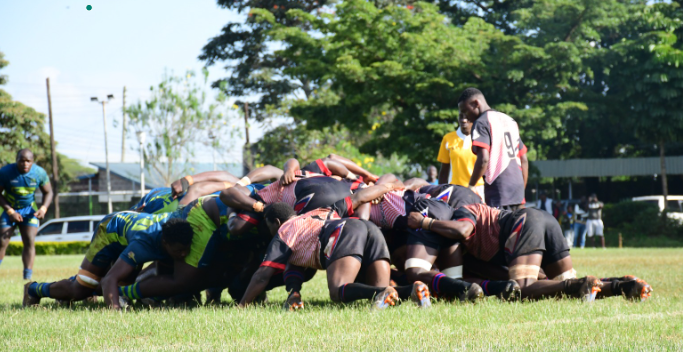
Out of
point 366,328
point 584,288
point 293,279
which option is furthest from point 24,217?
point 584,288

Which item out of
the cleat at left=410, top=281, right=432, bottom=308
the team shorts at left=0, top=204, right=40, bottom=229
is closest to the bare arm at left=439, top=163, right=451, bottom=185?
the cleat at left=410, top=281, right=432, bottom=308

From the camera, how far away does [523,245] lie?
6.39 meters

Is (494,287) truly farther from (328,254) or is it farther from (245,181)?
(245,181)

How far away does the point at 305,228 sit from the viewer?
6.46 metres

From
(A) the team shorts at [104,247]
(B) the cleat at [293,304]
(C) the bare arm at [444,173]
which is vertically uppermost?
(C) the bare arm at [444,173]

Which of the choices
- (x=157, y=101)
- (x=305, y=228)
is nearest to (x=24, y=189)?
(x=305, y=228)

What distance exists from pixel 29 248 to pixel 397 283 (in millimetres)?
7473

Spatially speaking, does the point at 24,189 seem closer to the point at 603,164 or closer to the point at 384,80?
the point at 384,80

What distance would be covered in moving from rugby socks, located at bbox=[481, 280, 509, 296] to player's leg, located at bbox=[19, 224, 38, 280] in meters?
8.31

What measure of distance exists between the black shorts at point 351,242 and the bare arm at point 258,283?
1.58 ft

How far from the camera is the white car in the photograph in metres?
30.8

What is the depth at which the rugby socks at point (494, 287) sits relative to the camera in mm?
6245

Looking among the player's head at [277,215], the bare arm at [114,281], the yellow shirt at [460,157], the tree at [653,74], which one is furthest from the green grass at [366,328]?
the tree at [653,74]

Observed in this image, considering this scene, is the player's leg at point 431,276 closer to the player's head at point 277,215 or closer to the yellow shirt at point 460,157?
the player's head at point 277,215
